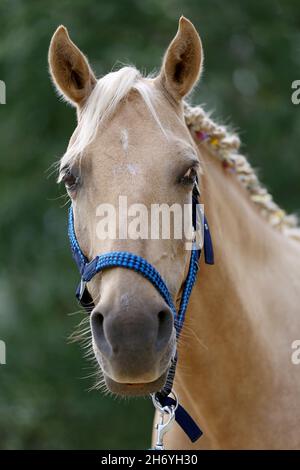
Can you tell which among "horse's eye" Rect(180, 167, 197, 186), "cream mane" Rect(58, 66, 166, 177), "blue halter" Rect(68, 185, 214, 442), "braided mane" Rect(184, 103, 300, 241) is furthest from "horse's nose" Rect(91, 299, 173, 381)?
"braided mane" Rect(184, 103, 300, 241)

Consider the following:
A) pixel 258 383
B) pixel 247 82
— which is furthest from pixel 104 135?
pixel 247 82

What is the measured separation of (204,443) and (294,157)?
17.4ft

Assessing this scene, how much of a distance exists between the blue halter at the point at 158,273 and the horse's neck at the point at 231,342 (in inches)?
5.6

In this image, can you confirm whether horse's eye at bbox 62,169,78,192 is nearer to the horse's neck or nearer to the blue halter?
the blue halter

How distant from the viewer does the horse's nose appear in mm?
2232

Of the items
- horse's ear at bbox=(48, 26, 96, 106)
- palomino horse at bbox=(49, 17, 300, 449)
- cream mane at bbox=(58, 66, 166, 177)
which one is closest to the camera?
palomino horse at bbox=(49, 17, 300, 449)

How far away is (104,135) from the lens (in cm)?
261

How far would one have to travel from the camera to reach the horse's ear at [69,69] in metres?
2.81

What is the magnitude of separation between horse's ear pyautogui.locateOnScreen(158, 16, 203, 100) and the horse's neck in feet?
1.36

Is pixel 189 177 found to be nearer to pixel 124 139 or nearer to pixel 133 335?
pixel 124 139

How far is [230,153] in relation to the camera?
11.1 feet

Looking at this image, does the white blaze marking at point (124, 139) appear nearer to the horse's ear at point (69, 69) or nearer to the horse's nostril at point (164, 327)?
the horse's ear at point (69, 69)

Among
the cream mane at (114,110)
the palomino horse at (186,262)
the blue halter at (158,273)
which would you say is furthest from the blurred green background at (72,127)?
the blue halter at (158,273)

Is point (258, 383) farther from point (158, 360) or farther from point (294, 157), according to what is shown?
point (294, 157)
